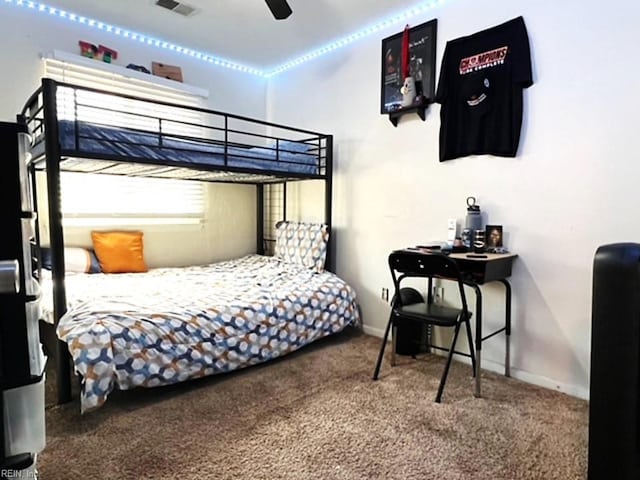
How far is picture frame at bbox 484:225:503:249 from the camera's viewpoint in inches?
98.0

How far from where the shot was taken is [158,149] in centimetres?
244

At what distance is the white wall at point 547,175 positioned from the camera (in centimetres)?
206

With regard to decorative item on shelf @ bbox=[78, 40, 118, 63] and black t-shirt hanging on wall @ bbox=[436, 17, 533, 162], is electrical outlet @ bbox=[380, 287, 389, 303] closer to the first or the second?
black t-shirt hanging on wall @ bbox=[436, 17, 533, 162]

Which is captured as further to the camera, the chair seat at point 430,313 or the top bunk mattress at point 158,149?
the chair seat at point 430,313

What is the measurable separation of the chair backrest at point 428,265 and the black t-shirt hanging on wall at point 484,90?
861 mm

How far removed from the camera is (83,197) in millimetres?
3168

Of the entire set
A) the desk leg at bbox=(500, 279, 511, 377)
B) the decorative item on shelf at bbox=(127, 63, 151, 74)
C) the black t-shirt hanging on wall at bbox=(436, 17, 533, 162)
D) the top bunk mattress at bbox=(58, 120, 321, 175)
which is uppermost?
the decorative item on shelf at bbox=(127, 63, 151, 74)

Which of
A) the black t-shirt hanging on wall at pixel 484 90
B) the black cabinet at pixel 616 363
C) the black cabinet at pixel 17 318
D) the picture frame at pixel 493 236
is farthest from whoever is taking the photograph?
the picture frame at pixel 493 236

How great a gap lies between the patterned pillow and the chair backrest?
1116 mm

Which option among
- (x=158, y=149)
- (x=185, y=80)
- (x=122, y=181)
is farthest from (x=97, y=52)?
(x=158, y=149)

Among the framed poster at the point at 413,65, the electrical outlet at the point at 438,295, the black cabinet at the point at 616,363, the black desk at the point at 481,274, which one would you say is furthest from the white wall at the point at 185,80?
the black cabinet at the point at 616,363

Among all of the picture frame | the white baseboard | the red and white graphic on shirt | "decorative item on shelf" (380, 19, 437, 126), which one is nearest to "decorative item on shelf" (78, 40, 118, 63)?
"decorative item on shelf" (380, 19, 437, 126)

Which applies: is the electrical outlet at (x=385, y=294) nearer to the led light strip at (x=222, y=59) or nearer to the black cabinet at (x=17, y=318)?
the led light strip at (x=222, y=59)

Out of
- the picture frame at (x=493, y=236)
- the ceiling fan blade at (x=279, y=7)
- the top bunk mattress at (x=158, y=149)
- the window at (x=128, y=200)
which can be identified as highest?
the ceiling fan blade at (x=279, y=7)
